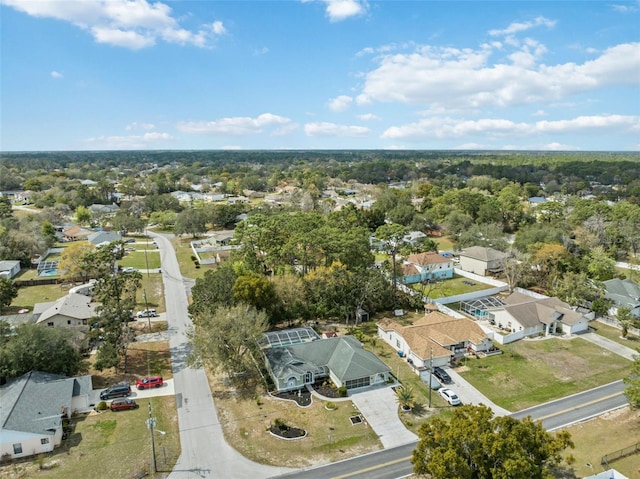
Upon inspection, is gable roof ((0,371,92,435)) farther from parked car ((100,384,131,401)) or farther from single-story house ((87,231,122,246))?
single-story house ((87,231,122,246))

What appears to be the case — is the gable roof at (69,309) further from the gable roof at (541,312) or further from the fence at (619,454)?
the gable roof at (541,312)

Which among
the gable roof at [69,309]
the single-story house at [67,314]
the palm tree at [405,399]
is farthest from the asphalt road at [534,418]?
the gable roof at [69,309]

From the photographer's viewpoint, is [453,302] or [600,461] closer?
[600,461]

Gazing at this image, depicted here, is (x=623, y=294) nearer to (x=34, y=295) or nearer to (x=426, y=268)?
(x=426, y=268)

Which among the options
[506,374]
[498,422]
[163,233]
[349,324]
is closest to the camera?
[498,422]

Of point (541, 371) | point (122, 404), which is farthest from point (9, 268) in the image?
point (541, 371)

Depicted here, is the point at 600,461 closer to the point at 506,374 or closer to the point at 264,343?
the point at 506,374

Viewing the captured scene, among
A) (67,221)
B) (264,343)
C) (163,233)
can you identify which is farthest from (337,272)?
(67,221)
